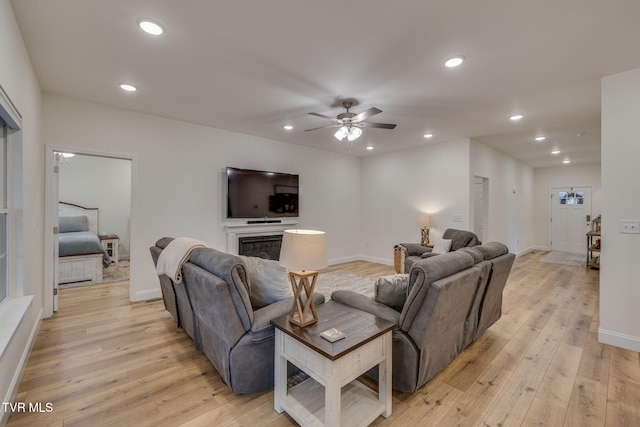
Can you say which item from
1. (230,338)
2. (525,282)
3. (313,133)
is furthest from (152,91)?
(525,282)

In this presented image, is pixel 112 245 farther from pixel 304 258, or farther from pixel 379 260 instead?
pixel 304 258

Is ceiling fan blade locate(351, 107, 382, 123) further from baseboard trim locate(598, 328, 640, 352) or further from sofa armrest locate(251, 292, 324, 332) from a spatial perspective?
baseboard trim locate(598, 328, 640, 352)

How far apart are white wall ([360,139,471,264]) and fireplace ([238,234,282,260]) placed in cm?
254

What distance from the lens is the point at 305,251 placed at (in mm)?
1752

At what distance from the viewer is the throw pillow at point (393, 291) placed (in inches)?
80.4

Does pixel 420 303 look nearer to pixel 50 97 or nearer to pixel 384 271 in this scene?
pixel 384 271

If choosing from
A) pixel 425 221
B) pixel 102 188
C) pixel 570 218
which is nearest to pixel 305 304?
pixel 425 221

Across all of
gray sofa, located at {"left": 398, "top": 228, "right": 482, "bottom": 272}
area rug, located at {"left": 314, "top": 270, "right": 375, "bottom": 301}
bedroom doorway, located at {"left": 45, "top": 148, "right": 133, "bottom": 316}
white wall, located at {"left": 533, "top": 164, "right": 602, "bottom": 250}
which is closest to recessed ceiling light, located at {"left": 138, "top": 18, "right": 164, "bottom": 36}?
area rug, located at {"left": 314, "top": 270, "right": 375, "bottom": 301}

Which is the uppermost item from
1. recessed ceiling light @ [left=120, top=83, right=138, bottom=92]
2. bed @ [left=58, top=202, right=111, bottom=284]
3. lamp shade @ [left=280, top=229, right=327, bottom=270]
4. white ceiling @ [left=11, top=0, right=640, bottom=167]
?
recessed ceiling light @ [left=120, top=83, right=138, bottom=92]

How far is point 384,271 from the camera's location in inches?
225

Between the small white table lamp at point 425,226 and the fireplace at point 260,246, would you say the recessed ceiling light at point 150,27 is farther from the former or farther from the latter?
the small white table lamp at point 425,226

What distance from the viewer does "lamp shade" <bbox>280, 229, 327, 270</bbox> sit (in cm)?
175

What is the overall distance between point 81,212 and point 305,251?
6.92m

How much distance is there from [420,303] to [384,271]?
4.01 m
